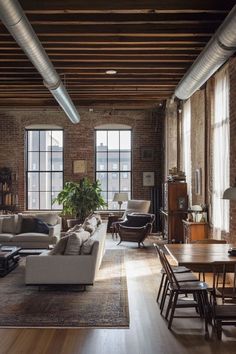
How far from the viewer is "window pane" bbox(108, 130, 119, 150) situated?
14297 millimetres

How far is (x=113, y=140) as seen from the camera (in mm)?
14305

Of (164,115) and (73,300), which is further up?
(164,115)

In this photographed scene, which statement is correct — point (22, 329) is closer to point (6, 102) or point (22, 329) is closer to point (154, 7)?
point (154, 7)

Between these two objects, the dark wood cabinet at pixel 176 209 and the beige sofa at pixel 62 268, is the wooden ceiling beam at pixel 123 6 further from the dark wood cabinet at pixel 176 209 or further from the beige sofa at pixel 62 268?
the dark wood cabinet at pixel 176 209

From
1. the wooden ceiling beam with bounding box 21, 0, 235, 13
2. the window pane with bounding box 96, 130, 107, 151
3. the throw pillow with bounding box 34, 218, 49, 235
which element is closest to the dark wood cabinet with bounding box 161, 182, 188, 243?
the throw pillow with bounding box 34, 218, 49, 235

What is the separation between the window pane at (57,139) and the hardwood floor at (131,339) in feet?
30.9

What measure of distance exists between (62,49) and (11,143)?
741 centimetres

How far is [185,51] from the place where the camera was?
7.27 m

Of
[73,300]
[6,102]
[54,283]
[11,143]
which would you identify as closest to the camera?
[73,300]

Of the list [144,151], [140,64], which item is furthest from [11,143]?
[140,64]

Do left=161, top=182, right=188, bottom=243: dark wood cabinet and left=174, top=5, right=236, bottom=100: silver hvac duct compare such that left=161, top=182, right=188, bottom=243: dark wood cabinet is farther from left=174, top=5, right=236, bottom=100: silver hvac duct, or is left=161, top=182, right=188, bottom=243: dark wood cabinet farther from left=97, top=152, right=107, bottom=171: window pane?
left=97, top=152, right=107, bottom=171: window pane

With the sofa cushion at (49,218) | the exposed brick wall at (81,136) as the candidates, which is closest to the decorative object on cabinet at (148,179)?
the exposed brick wall at (81,136)

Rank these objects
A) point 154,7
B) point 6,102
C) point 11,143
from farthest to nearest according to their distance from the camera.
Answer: point 11,143 → point 6,102 → point 154,7

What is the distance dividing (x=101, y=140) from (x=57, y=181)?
193 centimetres
